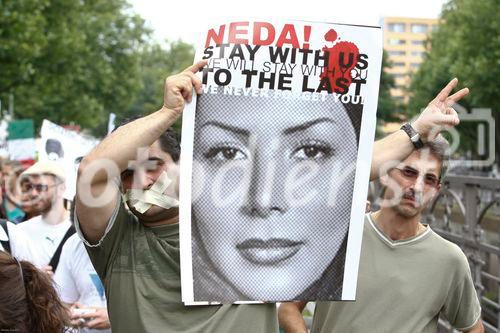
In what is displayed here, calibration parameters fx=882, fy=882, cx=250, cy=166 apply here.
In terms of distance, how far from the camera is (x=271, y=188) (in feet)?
9.47

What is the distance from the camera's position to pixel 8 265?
2.47 meters

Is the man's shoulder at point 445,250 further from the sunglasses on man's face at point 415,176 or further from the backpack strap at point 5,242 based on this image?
the backpack strap at point 5,242

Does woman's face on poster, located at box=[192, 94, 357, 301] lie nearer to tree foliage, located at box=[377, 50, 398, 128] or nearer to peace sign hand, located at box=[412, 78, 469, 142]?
peace sign hand, located at box=[412, 78, 469, 142]

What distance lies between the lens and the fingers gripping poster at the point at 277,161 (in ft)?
9.25

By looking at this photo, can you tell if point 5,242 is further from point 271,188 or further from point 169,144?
point 271,188

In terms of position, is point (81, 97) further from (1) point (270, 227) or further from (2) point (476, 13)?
(1) point (270, 227)

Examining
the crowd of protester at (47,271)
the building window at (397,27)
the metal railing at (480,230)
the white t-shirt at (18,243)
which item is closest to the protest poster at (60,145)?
the crowd of protester at (47,271)

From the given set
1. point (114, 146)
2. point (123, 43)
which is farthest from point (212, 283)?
point (123, 43)

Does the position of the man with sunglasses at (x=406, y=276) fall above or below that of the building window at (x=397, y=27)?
below

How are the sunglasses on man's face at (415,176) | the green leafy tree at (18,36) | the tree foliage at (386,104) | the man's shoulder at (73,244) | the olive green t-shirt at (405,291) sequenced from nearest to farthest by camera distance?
1. the olive green t-shirt at (405,291)
2. the sunglasses on man's face at (415,176)
3. the man's shoulder at (73,244)
4. the green leafy tree at (18,36)
5. the tree foliage at (386,104)

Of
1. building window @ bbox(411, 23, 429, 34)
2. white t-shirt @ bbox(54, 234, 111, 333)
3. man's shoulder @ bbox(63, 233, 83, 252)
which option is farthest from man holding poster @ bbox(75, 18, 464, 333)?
building window @ bbox(411, 23, 429, 34)

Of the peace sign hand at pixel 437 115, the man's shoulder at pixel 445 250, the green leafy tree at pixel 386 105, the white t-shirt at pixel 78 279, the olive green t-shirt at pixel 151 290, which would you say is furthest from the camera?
the green leafy tree at pixel 386 105

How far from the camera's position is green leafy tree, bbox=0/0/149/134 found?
88.0 ft

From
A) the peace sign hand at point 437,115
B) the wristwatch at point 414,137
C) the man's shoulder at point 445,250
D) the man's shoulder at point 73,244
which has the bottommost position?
the man's shoulder at point 73,244
